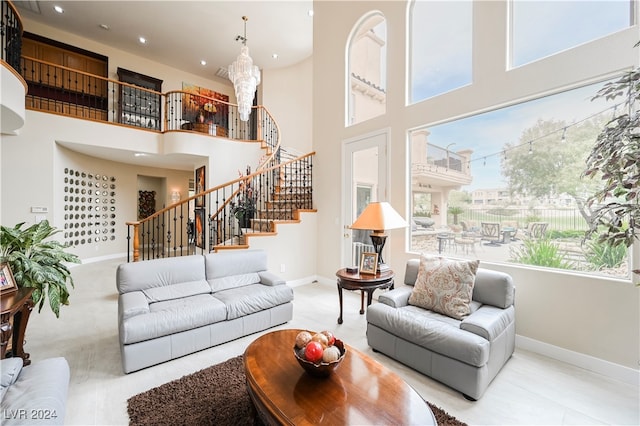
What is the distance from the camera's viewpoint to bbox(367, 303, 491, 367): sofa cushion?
6.35 feet

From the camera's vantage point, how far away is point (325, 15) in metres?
4.95

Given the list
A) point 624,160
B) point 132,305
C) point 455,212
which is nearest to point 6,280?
point 132,305

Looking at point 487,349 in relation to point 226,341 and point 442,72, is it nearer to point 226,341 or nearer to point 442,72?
point 226,341

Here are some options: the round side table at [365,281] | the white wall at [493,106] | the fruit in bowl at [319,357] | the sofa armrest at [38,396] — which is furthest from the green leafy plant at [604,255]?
the sofa armrest at [38,396]

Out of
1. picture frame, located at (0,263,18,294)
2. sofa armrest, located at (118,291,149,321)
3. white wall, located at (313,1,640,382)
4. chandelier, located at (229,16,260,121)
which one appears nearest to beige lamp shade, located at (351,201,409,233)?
white wall, located at (313,1,640,382)

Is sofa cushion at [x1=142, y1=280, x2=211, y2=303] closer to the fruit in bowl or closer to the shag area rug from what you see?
the shag area rug

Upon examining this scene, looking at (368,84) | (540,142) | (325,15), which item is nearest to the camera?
(540,142)

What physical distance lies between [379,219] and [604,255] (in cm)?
196

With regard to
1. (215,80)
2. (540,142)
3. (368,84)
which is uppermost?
(215,80)

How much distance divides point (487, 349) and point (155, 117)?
9341 millimetres

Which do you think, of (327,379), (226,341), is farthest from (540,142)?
(226,341)

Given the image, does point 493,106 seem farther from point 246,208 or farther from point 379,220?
point 246,208

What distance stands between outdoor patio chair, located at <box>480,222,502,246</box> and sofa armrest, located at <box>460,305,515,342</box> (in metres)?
0.86

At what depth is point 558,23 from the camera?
8.57ft
